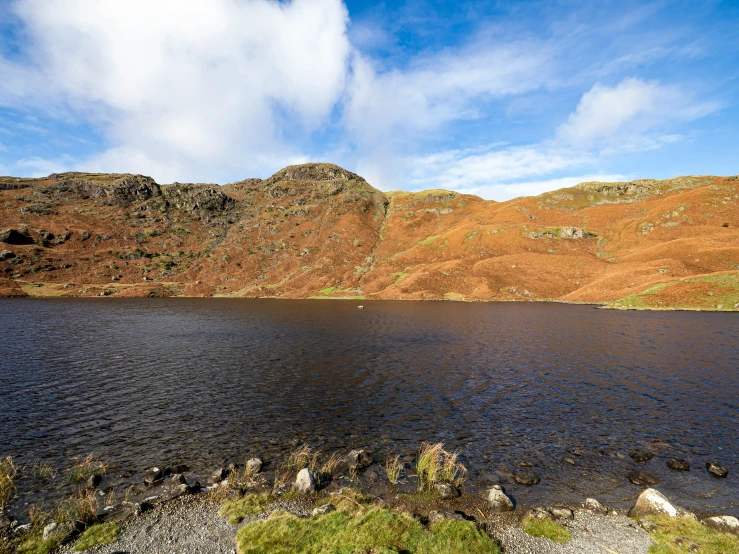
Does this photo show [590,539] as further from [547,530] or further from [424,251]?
[424,251]

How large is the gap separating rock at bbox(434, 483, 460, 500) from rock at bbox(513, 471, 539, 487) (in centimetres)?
336

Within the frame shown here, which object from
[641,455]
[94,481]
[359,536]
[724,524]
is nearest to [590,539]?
[724,524]

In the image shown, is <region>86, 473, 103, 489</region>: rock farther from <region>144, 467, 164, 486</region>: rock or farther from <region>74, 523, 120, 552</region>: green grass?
<region>74, 523, 120, 552</region>: green grass

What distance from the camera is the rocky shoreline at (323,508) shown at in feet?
40.9

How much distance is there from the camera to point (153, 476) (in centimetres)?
1677

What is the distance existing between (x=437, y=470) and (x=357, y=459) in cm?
418

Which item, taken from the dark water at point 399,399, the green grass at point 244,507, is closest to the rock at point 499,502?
the dark water at point 399,399

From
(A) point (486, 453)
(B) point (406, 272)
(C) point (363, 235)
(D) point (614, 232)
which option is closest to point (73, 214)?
(C) point (363, 235)

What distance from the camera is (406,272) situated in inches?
5379

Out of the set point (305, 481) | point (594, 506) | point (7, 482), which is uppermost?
point (7, 482)

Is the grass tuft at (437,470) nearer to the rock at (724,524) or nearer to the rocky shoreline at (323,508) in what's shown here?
the rocky shoreline at (323,508)

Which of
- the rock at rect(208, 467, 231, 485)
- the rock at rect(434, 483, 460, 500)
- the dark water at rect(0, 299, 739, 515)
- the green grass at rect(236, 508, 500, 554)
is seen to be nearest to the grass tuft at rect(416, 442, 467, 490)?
the rock at rect(434, 483, 460, 500)

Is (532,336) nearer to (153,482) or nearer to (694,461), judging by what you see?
(694,461)

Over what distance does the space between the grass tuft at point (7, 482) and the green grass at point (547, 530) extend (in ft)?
70.2
